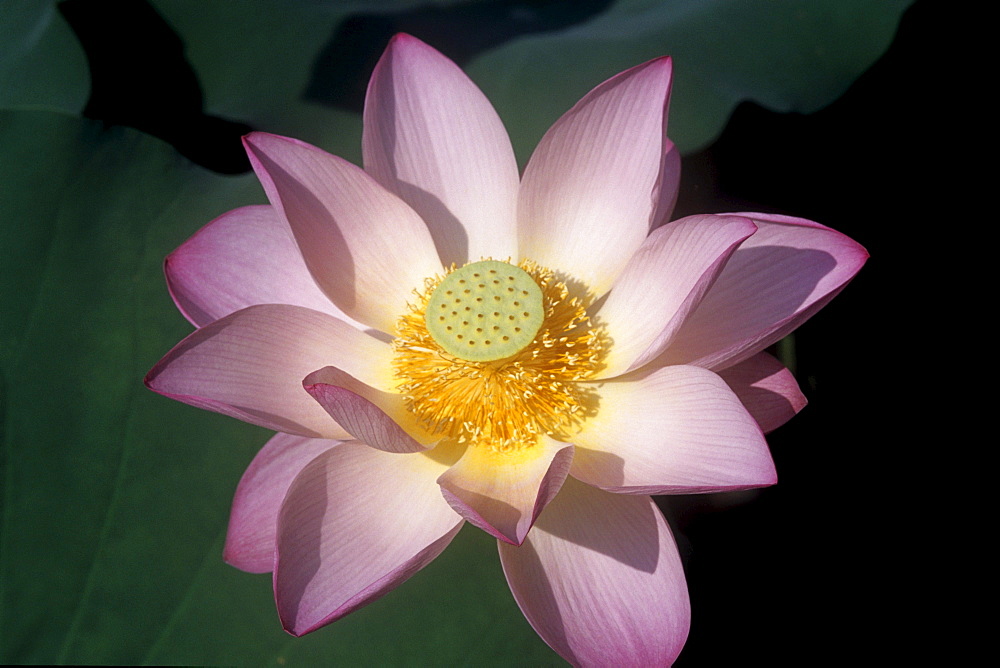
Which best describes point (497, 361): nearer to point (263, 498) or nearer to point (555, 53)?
point (263, 498)

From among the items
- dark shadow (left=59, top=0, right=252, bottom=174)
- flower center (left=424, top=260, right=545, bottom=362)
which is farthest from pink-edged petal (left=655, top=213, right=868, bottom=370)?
dark shadow (left=59, top=0, right=252, bottom=174)

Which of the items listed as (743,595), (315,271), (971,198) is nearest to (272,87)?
(315,271)

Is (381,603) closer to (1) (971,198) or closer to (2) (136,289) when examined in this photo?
(2) (136,289)

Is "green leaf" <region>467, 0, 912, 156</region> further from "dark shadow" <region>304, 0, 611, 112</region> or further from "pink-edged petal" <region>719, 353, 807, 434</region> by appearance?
"pink-edged petal" <region>719, 353, 807, 434</region>

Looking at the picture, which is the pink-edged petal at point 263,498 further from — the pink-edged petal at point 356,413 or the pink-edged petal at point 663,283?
the pink-edged petal at point 663,283

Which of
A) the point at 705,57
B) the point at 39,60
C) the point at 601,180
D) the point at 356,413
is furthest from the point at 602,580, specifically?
the point at 39,60

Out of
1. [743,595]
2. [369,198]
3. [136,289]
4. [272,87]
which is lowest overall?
[743,595]

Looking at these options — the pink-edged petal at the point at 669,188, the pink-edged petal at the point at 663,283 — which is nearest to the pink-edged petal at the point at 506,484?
the pink-edged petal at the point at 663,283
